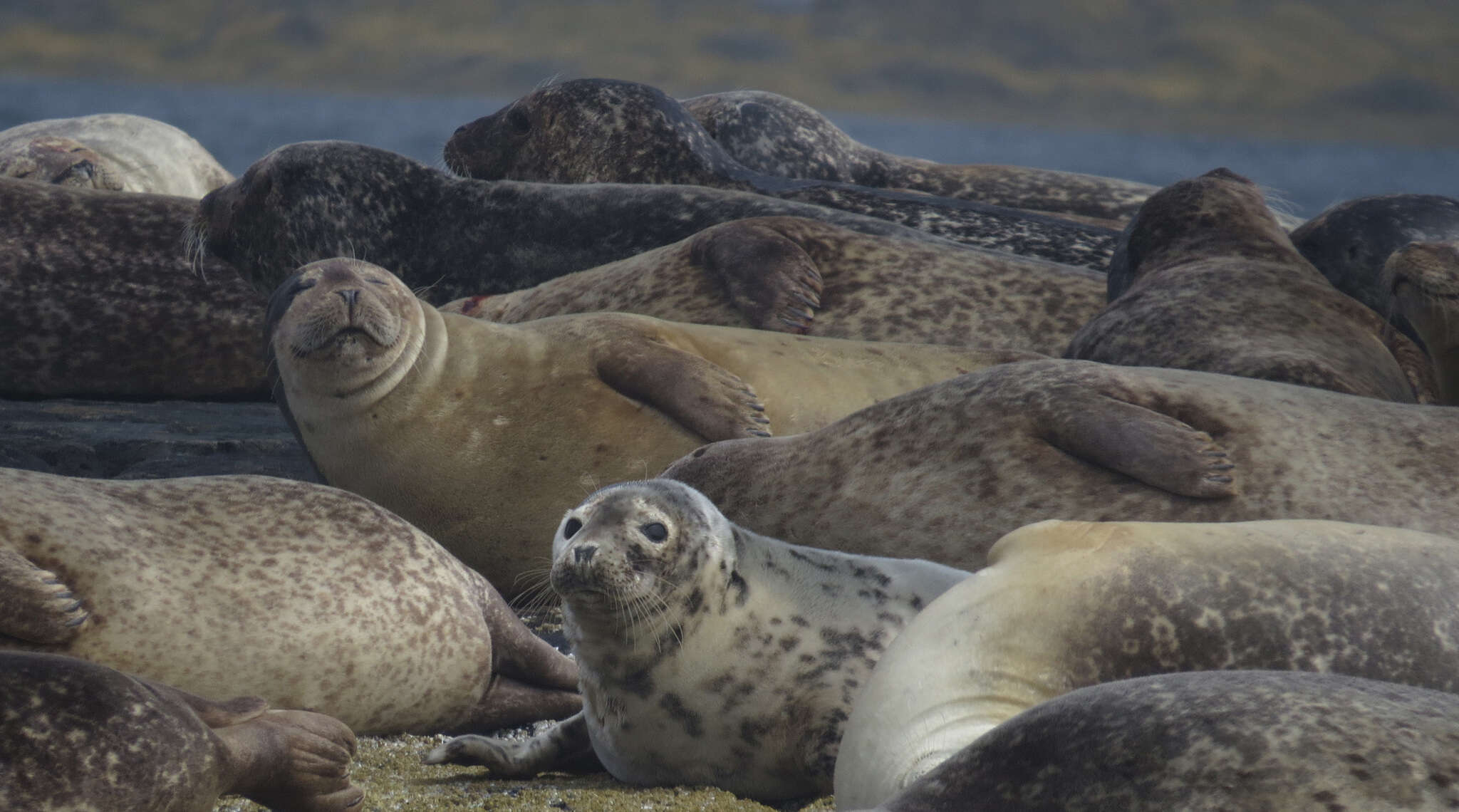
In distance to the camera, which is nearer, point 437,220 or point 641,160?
point 437,220

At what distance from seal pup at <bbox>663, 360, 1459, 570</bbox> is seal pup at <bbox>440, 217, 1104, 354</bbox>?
2024mm

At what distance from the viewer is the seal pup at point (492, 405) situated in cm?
495

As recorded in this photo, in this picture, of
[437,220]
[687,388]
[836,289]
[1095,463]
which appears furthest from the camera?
A: [437,220]

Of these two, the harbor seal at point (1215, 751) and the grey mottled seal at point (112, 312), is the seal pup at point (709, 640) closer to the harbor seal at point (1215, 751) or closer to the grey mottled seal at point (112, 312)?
the harbor seal at point (1215, 751)

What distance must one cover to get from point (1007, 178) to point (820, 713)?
7.44 metres

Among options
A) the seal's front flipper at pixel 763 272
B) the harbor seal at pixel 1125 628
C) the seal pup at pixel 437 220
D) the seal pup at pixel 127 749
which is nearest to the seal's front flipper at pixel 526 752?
the seal pup at pixel 127 749

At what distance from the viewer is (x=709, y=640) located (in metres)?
3.02

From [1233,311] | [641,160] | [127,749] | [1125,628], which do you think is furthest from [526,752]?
[641,160]

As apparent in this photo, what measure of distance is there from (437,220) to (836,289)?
232 centimetres

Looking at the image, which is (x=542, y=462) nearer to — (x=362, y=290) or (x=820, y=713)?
(x=362, y=290)

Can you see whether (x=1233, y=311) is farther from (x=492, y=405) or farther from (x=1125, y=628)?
(x=1125, y=628)

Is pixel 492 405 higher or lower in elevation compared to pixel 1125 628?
lower

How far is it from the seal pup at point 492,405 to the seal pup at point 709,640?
1.72 m

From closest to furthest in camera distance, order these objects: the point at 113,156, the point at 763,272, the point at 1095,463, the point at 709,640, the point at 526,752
→ the point at 709,640 → the point at 526,752 → the point at 1095,463 → the point at 763,272 → the point at 113,156
